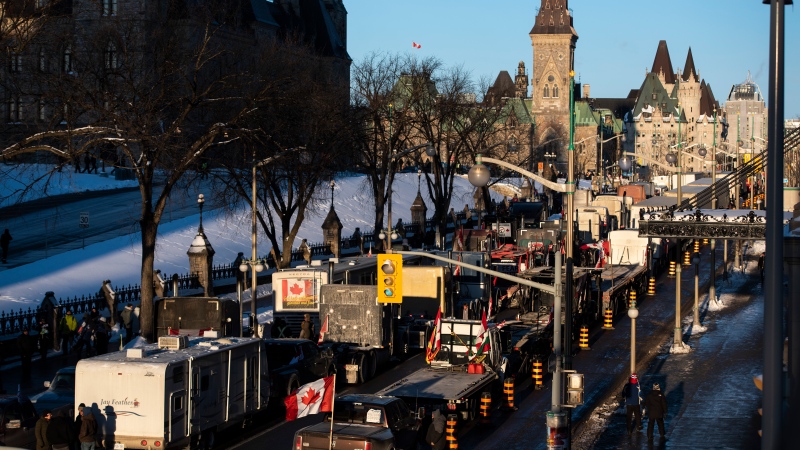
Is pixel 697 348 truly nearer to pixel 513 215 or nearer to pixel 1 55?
pixel 1 55

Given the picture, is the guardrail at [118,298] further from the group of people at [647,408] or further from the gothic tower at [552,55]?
the gothic tower at [552,55]

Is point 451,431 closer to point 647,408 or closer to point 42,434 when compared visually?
point 647,408

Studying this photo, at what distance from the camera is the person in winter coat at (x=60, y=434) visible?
70.2ft

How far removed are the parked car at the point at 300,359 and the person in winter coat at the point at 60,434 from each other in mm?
8041

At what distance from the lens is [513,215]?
79500 mm

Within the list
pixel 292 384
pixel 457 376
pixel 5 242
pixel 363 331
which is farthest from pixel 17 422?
pixel 5 242

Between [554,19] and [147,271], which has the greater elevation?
[554,19]

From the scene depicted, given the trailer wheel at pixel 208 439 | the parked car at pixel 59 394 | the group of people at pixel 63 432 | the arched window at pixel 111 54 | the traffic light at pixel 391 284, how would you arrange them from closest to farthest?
the group of people at pixel 63 432 < the trailer wheel at pixel 208 439 < the parked car at pixel 59 394 < the traffic light at pixel 391 284 < the arched window at pixel 111 54

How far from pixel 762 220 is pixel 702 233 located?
1.88 m

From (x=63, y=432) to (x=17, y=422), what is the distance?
1.17 meters

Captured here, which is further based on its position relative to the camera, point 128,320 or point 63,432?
point 128,320

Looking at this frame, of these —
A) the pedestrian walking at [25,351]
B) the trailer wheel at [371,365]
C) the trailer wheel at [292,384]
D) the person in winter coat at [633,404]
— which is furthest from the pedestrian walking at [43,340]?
the person in winter coat at [633,404]

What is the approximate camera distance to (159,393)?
2192 cm

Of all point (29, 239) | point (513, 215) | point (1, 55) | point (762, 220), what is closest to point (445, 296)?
point (762, 220)
